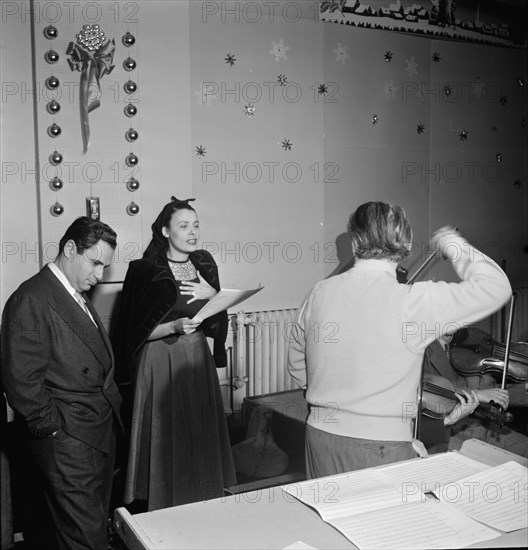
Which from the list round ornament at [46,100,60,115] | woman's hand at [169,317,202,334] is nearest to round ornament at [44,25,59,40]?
round ornament at [46,100,60,115]

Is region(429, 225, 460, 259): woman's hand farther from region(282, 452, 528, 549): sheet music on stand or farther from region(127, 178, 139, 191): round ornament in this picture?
region(127, 178, 139, 191): round ornament

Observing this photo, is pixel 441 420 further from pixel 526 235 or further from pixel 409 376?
pixel 526 235

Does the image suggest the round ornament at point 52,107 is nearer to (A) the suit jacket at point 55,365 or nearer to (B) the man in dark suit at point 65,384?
(B) the man in dark suit at point 65,384

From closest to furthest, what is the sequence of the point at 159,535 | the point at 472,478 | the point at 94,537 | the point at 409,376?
the point at 159,535 → the point at 472,478 → the point at 409,376 → the point at 94,537

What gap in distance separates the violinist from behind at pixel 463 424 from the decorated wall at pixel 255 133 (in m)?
1.85

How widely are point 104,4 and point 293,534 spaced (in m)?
3.56

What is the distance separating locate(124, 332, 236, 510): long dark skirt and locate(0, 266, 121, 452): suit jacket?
1.57ft

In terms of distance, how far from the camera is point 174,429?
10.1ft

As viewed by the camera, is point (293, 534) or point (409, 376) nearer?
point (293, 534)

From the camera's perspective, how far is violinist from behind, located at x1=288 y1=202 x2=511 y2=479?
5.79 feet

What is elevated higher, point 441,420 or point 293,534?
point 293,534

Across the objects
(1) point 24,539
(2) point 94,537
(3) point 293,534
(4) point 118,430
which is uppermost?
(3) point 293,534

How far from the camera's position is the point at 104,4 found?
4059 mm

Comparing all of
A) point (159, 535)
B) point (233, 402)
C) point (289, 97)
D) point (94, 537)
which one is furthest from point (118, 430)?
point (289, 97)
